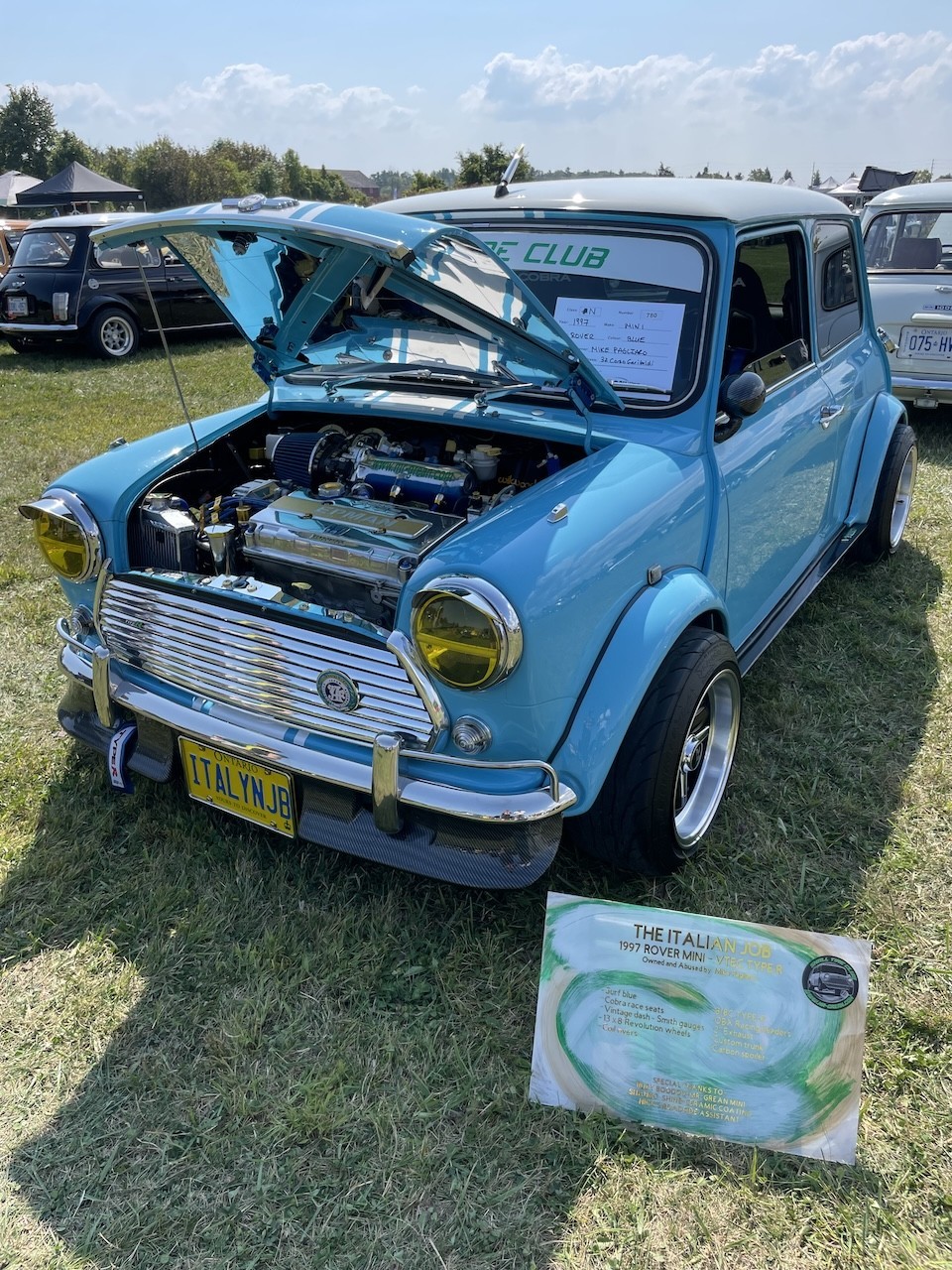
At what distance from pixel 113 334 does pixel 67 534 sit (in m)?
9.80

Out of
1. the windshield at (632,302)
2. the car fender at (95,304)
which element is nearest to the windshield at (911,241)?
the windshield at (632,302)

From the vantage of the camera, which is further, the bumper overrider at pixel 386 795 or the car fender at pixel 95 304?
the car fender at pixel 95 304

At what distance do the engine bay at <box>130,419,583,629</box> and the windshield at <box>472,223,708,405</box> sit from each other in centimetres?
31

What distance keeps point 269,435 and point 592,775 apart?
1.68 metres

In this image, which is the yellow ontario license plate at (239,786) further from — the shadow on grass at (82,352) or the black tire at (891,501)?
the shadow on grass at (82,352)

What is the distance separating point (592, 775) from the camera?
2092 mm

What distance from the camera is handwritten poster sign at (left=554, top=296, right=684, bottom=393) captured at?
8.83 ft

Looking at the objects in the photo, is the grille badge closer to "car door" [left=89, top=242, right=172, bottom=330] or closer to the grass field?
the grass field

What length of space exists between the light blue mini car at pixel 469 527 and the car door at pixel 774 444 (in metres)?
0.02

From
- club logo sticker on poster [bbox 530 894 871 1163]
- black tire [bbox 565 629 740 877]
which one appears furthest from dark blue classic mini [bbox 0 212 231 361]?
club logo sticker on poster [bbox 530 894 871 1163]

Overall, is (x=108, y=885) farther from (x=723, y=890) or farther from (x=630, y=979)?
(x=723, y=890)

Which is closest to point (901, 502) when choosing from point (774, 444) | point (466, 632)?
point (774, 444)

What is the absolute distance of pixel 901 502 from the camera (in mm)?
4633

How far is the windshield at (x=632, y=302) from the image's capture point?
267cm
